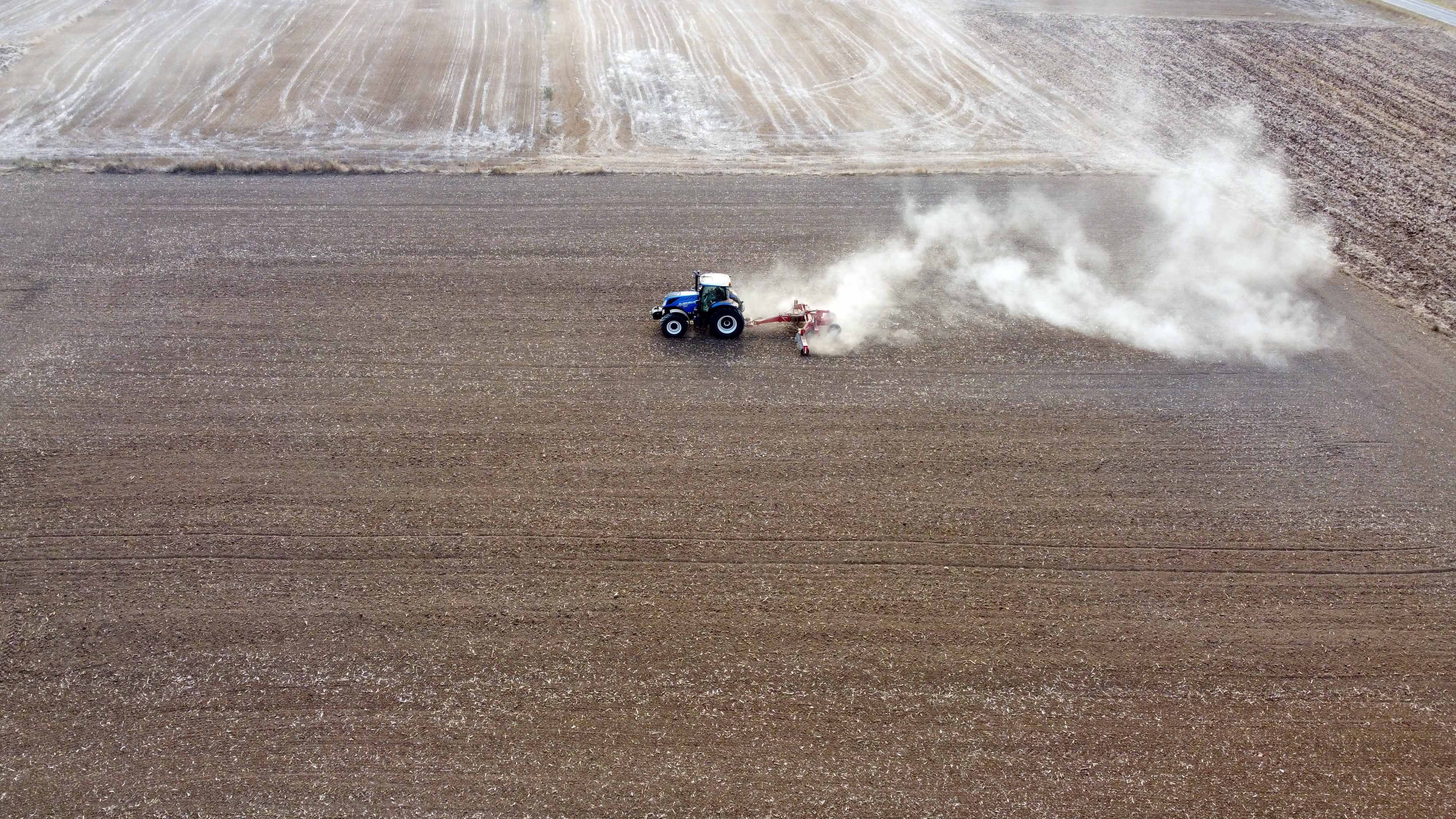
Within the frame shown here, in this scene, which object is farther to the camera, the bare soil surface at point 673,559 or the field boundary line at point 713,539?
the field boundary line at point 713,539

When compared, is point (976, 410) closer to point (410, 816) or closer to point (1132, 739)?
point (1132, 739)

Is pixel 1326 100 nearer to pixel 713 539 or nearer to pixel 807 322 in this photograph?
pixel 807 322

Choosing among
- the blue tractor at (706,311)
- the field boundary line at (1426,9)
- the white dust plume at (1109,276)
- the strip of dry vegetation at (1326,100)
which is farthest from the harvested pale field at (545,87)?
the blue tractor at (706,311)

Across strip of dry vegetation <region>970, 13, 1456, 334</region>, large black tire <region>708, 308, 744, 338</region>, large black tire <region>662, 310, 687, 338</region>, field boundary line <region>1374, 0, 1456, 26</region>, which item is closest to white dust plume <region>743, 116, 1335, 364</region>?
large black tire <region>708, 308, 744, 338</region>

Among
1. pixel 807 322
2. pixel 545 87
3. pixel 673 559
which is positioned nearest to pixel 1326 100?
pixel 807 322

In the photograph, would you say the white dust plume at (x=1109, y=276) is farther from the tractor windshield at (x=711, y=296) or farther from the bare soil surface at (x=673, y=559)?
the tractor windshield at (x=711, y=296)

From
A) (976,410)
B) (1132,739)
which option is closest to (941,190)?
(976,410)
